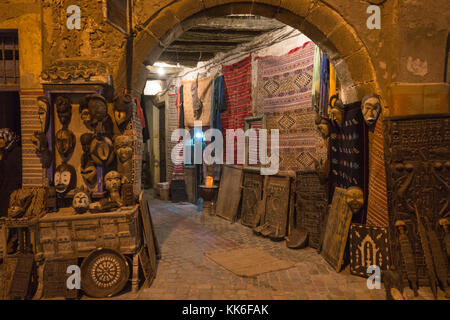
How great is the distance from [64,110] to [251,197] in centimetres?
394

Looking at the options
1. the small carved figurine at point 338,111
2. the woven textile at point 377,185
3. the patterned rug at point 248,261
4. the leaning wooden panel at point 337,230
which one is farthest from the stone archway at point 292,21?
the patterned rug at point 248,261

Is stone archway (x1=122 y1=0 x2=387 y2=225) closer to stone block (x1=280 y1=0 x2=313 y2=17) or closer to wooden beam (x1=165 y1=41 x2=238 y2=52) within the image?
stone block (x1=280 y1=0 x2=313 y2=17)

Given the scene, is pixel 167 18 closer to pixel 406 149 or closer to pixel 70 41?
pixel 70 41

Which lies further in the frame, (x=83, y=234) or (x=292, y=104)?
(x=292, y=104)

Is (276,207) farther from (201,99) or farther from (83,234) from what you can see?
(201,99)

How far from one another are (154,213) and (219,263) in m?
3.63

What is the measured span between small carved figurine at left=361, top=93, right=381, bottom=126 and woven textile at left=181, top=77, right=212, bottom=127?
15.4ft

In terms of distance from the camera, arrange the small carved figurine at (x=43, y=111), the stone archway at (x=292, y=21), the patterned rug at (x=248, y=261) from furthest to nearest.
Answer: the patterned rug at (x=248, y=261), the stone archway at (x=292, y=21), the small carved figurine at (x=43, y=111)

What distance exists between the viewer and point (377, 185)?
379 cm

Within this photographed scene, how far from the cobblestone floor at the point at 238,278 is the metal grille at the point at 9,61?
3023 mm

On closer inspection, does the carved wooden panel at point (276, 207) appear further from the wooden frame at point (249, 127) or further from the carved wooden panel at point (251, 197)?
the wooden frame at point (249, 127)

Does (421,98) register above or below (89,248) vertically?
above

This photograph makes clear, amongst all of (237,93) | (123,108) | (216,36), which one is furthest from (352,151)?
(216,36)

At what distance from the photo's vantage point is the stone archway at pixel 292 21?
384 centimetres
